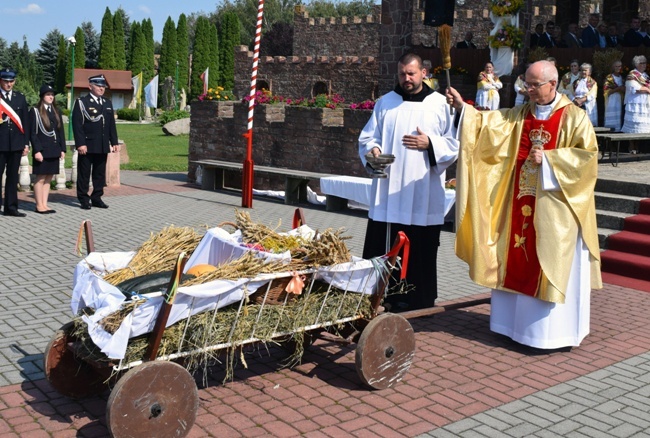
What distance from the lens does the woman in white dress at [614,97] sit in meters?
18.5

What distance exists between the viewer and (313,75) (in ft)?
132

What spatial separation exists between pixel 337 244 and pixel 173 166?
1656cm

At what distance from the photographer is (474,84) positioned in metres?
21.0

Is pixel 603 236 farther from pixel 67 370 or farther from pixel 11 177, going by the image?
pixel 11 177

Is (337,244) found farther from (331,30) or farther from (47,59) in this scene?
(47,59)

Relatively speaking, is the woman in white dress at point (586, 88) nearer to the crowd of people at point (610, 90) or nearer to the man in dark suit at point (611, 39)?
the crowd of people at point (610, 90)

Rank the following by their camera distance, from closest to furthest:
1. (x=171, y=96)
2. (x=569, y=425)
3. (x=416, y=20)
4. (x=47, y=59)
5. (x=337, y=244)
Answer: (x=569, y=425)
(x=337, y=244)
(x=416, y=20)
(x=171, y=96)
(x=47, y=59)

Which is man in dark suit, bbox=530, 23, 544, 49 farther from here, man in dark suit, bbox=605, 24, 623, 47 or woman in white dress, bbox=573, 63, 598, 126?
woman in white dress, bbox=573, 63, 598, 126

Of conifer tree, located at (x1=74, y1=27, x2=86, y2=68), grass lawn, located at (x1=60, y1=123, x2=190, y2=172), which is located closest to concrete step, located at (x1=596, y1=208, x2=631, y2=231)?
grass lawn, located at (x1=60, y1=123, x2=190, y2=172)

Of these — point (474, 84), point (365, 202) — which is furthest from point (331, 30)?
point (365, 202)

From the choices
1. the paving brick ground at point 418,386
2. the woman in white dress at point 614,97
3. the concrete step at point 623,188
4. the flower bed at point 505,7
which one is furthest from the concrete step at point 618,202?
the flower bed at point 505,7

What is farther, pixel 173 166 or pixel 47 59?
pixel 47 59

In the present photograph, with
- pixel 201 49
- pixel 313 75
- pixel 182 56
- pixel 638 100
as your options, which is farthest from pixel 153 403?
pixel 182 56

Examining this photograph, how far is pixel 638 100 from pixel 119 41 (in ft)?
176
